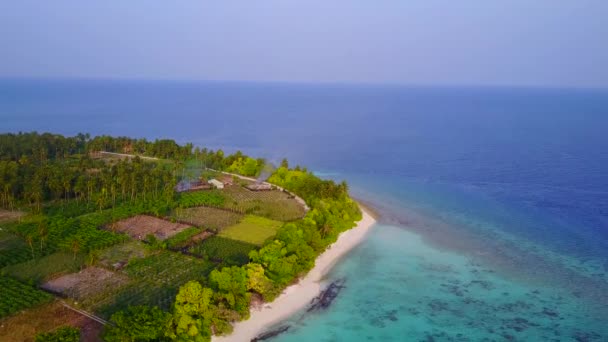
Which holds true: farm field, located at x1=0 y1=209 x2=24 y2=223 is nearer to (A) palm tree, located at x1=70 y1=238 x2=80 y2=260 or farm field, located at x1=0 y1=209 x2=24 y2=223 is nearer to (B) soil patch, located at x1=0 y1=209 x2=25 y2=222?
(B) soil patch, located at x1=0 y1=209 x2=25 y2=222

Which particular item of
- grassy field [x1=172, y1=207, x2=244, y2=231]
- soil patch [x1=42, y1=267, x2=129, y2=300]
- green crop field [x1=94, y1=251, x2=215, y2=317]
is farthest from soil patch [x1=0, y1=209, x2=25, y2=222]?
green crop field [x1=94, y1=251, x2=215, y2=317]

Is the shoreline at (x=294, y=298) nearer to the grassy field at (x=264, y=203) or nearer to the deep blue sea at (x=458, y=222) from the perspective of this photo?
the deep blue sea at (x=458, y=222)

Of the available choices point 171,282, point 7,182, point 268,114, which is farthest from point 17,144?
point 268,114

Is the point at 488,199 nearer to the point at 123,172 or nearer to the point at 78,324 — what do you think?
the point at 123,172

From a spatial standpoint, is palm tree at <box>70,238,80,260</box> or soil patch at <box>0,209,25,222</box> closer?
palm tree at <box>70,238,80,260</box>

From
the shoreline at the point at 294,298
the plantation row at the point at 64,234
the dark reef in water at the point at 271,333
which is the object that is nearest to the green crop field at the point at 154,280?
the shoreline at the point at 294,298
